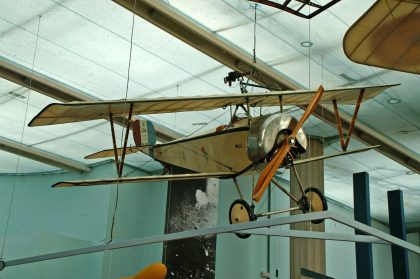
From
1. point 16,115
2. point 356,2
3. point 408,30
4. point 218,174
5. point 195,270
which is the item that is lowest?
point 195,270

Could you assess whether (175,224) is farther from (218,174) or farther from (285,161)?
(285,161)

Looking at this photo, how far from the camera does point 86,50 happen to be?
28.5ft

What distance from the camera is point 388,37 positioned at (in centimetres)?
470

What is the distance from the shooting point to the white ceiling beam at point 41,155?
1133cm

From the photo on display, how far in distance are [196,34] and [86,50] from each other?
1614mm

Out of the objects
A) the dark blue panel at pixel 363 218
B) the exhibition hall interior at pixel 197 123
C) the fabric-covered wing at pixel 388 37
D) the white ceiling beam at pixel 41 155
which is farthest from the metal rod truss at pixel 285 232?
the white ceiling beam at pixel 41 155

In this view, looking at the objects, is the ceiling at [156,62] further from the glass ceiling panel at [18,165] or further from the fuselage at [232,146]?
the fuselage at [232,146]

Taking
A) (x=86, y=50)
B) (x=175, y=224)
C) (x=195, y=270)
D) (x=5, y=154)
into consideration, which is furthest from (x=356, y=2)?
(x=5, y=154)

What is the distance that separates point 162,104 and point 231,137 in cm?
73

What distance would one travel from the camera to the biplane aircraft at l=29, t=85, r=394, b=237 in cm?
521

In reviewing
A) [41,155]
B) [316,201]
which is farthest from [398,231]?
[41,155]

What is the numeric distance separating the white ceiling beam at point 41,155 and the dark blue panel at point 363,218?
5.94 metres

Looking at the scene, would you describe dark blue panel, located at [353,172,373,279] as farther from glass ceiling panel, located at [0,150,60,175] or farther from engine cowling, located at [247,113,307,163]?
glass ceiling panel, located at [0,150,60,175]

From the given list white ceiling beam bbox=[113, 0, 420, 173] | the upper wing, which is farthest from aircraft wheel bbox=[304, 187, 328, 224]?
white ceiling beam bbox=[113, 0, 420, 173]
